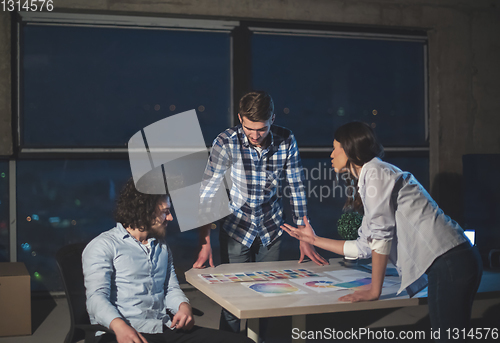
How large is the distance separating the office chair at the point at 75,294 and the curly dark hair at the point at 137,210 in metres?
0.24

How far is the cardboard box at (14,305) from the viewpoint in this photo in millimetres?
3158

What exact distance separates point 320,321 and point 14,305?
7.19 feet

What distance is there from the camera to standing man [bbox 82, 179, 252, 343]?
172 cm

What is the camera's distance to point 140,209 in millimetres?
1851

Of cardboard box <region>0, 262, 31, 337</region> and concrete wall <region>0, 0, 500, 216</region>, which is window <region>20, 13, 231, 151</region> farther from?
concrete wall <region>0, 0, 500, 216</region>

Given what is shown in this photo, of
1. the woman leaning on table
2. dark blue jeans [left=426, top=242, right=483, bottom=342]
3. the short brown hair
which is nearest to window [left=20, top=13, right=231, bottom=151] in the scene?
the short brown hair

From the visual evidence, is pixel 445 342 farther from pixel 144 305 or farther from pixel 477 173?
pixel 477 173

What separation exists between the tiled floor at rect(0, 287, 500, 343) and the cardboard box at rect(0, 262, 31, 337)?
0.21 ft

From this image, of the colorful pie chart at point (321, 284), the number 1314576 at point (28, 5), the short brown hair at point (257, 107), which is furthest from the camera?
the number 1314576 at point (28, 5)

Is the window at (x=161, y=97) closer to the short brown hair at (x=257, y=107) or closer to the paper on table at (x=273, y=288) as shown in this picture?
the short brown hair at (x=257, y=107)

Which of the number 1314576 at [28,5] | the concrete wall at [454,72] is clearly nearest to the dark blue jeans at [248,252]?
the number 1314576 at [28,5]

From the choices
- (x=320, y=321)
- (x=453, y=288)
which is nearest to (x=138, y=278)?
(x=453, y=288)

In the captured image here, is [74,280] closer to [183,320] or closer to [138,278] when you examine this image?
[138,278]

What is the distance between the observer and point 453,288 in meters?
1.69
